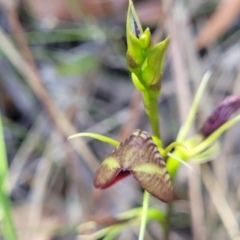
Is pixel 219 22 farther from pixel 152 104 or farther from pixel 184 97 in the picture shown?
pixel 152 104

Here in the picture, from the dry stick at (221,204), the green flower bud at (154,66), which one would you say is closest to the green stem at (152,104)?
the green flower bud at (154,66)

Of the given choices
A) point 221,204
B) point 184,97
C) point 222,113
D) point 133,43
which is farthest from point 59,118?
point 133,43

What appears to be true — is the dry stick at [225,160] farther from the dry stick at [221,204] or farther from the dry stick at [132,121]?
the dry stick at [132,121]

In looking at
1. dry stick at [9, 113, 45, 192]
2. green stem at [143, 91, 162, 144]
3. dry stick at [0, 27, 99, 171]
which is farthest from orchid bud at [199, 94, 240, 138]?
dry stick at [9, 113, 45, 192]

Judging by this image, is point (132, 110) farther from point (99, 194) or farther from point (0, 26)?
point (0, 26)

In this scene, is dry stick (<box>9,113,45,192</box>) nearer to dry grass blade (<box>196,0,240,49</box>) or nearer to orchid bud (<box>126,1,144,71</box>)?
dry grass blade (<box>196,0,240,49</box>)

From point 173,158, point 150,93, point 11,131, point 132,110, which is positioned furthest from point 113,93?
point 150,93
